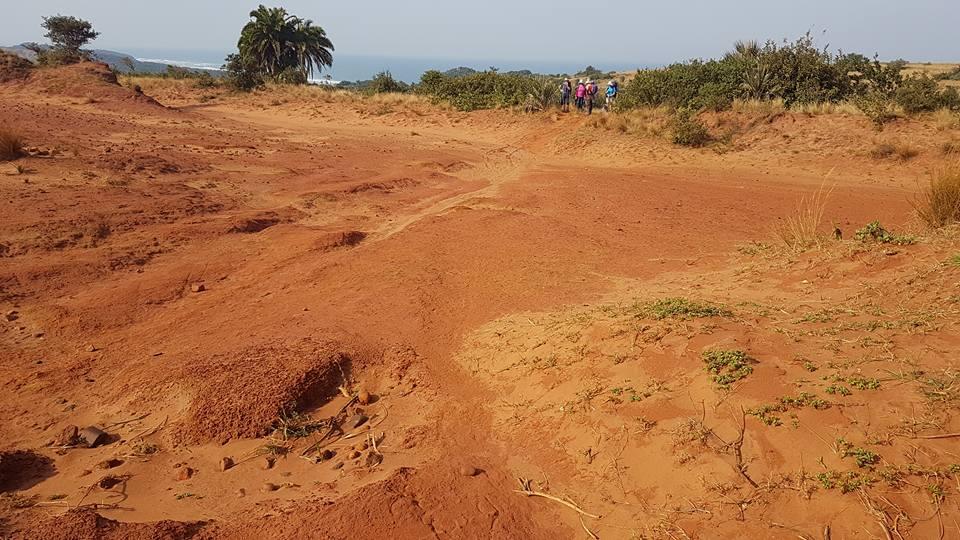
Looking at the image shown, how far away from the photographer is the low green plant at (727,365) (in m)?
3.90

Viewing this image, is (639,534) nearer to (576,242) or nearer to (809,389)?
(809,389)

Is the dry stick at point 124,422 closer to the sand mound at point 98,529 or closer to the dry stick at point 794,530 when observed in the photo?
the sand mound at point 98,529

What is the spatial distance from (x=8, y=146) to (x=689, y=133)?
1588cm

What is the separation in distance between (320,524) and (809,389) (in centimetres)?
304

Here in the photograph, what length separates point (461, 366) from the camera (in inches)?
213

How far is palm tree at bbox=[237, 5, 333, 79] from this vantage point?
125ft

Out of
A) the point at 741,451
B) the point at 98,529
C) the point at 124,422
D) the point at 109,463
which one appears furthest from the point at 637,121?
the point at 98,529

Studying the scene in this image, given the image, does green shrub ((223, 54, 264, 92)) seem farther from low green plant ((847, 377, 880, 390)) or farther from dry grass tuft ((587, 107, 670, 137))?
low green plant ((847, 377, 880, 390))

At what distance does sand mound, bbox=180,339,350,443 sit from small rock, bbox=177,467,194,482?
35cm

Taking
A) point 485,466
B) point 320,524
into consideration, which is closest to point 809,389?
point 485,466

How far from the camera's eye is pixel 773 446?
339 cm

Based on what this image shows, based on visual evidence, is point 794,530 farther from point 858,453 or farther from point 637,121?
point 637,121

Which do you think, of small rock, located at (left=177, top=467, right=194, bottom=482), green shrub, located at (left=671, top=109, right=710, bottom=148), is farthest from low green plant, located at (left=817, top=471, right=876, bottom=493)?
green shrub, located at (left=671, top=109, right=710, bottom=148)

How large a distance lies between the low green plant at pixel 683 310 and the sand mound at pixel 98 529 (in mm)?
3709
